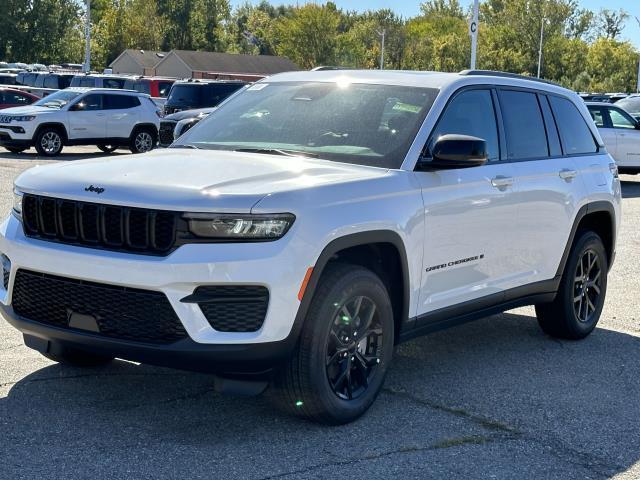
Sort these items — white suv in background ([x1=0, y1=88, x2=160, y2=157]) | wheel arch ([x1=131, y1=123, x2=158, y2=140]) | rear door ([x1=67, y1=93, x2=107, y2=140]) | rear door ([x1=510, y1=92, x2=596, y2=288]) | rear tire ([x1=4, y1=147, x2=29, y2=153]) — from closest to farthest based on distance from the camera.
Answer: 1. rear door ([x1=510, y1=92, x2=596, y2=288])
2. white suv in background ([x1=0, y1=88, x2=160, y2=157])
3. rear tire ([x1=4, y1=147, x2=29, y2=153])
4. rear door ([x1=67, y1=93, x2=107, y2=140])
5. wheel arch ([x1=131, y1=123, x2=158, y2=140])

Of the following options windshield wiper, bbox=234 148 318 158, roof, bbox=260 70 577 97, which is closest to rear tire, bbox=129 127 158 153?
roof, bbox=260 70 577 97

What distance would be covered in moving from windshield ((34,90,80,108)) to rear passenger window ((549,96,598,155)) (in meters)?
18.4

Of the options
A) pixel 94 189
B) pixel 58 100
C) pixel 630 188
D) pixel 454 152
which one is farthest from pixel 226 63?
pixel 94 189

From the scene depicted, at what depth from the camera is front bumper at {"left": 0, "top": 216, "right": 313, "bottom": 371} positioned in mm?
4609

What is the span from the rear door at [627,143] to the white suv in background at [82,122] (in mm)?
10872

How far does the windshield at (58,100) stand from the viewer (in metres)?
24.4

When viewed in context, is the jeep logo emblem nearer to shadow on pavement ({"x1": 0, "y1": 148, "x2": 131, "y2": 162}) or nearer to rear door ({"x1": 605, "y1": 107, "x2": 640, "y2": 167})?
shadow on pavement ({"x1": 0, "y1": 148, "x2": 131, "y2": 162})

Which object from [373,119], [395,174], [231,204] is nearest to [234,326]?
[231,204]

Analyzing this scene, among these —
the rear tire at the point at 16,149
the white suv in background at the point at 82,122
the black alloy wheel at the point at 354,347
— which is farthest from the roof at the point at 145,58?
the black alloy wheel at the point at 354,347

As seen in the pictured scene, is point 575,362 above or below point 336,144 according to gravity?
below

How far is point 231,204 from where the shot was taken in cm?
466

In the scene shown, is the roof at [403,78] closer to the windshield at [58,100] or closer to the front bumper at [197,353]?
the front bumper at [197,353]

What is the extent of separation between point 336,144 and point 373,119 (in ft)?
0.90

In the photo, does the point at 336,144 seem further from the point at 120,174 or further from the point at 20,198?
the point at 20,198
